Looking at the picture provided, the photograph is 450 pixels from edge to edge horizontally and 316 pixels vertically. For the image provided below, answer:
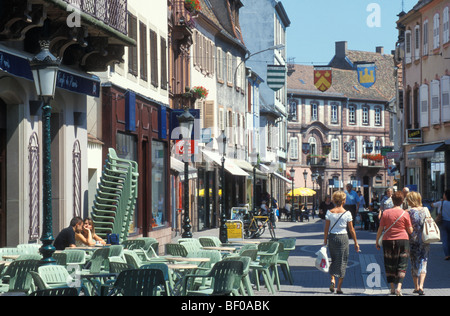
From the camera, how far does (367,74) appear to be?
51.5m

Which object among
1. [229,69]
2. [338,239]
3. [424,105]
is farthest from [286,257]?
[229,69]

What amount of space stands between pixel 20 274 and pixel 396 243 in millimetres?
6376

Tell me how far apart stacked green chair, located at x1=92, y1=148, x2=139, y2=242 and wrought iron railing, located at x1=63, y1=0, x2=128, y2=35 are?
11.1 ft

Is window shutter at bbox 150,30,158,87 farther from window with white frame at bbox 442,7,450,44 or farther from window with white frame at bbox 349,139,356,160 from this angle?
window with white frame at bbox 349,139,356,160

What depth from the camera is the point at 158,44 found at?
32.2 meters

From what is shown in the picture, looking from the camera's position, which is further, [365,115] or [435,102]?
[365,115]

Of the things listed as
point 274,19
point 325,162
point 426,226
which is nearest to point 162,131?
point 426,226

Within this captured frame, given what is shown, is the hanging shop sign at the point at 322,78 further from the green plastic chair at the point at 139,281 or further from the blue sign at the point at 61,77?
the green plastic chair at the point at 139,281

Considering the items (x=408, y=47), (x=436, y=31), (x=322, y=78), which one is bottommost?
(x=322, y=78)

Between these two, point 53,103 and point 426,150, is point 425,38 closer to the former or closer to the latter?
point 426,150

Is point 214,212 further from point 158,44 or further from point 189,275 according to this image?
point 189,275

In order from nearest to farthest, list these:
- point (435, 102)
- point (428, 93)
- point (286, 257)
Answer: point (286, 257), point (435, 102), point (428, 93)

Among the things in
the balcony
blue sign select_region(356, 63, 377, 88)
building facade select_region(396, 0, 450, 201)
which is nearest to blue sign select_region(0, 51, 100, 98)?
the balcony

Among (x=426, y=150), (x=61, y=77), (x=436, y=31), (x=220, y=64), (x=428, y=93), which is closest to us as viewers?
(x=61, y=77)
